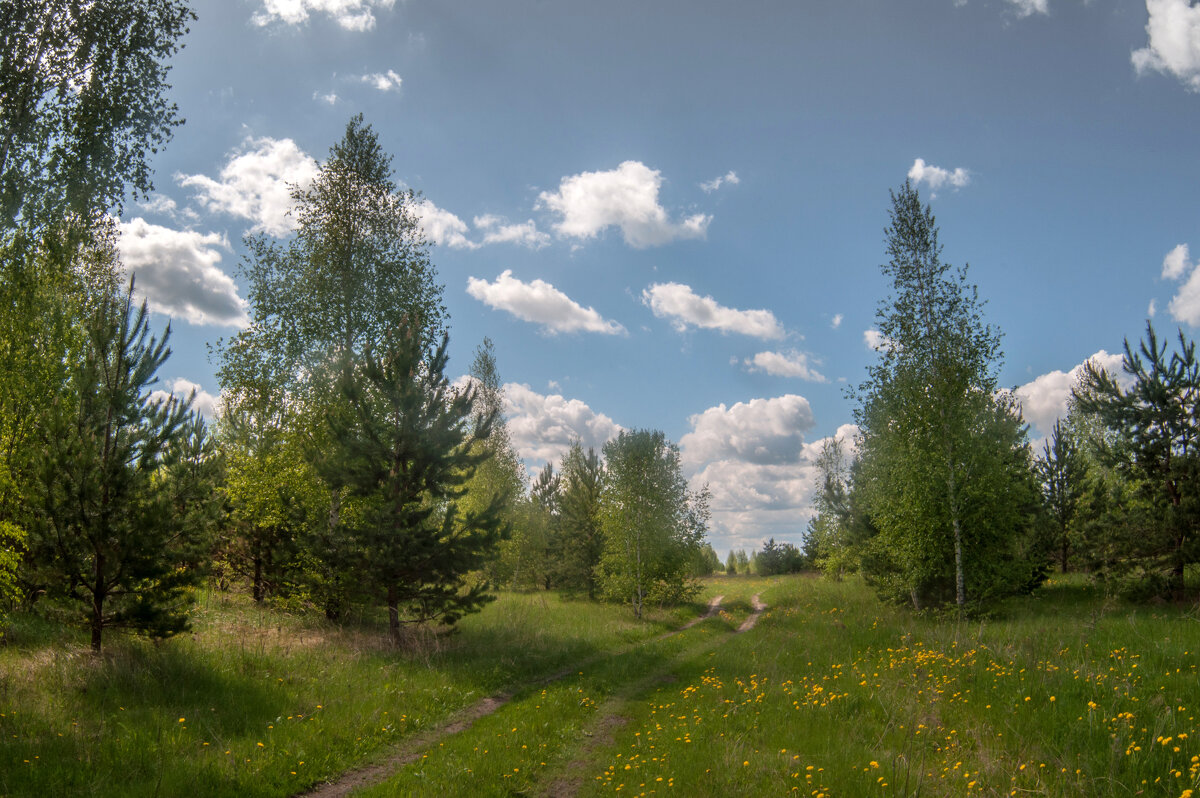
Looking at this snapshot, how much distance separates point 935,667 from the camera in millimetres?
11078

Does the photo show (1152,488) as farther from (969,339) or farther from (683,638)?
(683,638)

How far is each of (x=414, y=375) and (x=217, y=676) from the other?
8.53m

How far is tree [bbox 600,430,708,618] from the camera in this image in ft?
100

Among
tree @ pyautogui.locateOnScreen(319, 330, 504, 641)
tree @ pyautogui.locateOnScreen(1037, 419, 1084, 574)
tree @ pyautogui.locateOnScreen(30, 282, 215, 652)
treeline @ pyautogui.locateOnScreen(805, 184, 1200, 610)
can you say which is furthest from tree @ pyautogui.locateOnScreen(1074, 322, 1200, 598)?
tree @ pyautogui.locateOnScreen(30, 282, 215, 652)

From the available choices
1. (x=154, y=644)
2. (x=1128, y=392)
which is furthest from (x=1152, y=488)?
(x=154, y=644)

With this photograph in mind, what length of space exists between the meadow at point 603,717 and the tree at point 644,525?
13888 millimetres

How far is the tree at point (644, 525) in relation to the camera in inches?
1201

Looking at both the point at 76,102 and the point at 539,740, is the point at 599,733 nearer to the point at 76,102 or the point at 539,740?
the point at 539,740

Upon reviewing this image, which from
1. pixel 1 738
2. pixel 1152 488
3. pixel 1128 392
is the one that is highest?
pixel 1128 392

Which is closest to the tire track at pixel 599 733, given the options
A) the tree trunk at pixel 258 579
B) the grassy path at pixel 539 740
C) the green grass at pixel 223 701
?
the grassy path at pixel 539 740

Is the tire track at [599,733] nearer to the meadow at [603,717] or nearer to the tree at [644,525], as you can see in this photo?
the meadow at [603,717]

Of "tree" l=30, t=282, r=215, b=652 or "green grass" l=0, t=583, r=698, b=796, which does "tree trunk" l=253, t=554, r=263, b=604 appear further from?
"tree" l=30, t=282, r=215, b=652

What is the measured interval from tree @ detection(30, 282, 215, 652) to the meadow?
3.55 feet

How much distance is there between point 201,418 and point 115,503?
14331mm
